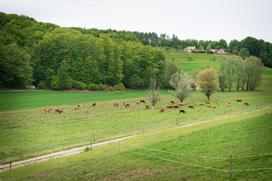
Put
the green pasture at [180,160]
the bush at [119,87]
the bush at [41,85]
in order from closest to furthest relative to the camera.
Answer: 1. the green pasture at [180,160]
2. the bush at [41,85]
3. the bush at [119,87]

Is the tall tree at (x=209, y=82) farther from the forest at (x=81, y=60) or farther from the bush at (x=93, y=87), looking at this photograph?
the bush at (x=93, y=87)

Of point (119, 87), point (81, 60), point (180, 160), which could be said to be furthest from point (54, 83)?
point (180, 160)

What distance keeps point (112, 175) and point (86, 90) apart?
7414cm

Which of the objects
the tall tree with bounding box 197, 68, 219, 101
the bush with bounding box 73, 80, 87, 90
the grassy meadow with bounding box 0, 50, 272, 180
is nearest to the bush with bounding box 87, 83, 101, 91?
the bush with bounding box 73, 80, 87, 90

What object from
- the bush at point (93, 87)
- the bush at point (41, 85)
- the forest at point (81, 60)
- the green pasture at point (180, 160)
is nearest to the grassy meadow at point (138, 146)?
the green pasture at point (180, 160)

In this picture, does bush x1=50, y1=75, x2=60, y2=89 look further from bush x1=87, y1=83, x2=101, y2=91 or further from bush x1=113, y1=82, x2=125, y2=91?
bush x1=113, y1=82, x2=125, y2=91

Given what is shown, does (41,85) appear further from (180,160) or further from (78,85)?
(180,160)

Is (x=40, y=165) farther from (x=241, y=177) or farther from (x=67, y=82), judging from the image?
(x=67, y=82)

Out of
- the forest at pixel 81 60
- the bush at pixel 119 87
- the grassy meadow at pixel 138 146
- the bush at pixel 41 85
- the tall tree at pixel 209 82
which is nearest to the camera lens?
the grassy meadow at pixel 138 146

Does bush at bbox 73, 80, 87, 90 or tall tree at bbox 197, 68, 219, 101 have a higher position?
tall tree at bbox 197, 68, 219, 101

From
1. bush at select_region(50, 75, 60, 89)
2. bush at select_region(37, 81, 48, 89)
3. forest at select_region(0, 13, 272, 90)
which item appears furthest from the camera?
forest at select_region(0, 13, 272, 90)

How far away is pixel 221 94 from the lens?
3455 inches

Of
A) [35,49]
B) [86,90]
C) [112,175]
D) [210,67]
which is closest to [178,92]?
[210,67]

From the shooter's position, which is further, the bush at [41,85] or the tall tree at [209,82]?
the bush at [41,85]
